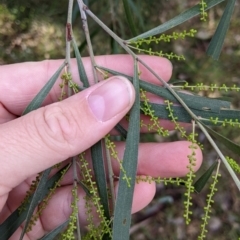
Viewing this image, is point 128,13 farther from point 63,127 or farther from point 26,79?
point 63,127

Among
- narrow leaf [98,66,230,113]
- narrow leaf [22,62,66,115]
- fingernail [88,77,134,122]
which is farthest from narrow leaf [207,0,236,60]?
narrow leaf [22,62,66,115]

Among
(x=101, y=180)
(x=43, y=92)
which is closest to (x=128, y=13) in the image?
(x=43, y=92)

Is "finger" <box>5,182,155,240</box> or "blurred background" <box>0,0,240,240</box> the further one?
"blurred background" <box>0,0,240,240</box>

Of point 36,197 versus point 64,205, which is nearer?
point 36,197

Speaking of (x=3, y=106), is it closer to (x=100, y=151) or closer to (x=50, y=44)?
(x=100, y=151)

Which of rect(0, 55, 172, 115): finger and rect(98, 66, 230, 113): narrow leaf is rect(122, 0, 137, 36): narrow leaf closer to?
rect(0, 55, 172, 115): finger

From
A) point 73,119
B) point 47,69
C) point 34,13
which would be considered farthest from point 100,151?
point 34,13

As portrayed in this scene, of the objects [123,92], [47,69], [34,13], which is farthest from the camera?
[34,13]
